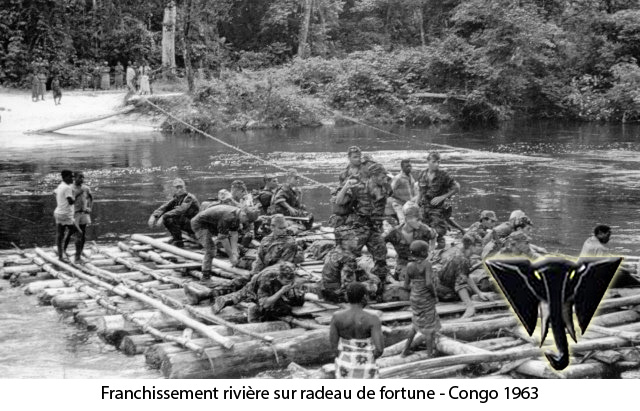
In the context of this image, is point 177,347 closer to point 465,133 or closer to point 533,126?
point 465,133

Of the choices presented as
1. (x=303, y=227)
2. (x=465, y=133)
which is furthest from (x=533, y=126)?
(x=303, y=227)

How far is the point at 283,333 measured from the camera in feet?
29.9

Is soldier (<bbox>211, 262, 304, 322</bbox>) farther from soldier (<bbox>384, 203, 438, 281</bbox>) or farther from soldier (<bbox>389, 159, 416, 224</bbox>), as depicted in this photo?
soldier (<bbox>389, 159, 416, 224</bbox>)

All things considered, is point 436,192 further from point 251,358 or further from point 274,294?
point 251,358

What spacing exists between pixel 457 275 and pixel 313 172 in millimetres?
17868

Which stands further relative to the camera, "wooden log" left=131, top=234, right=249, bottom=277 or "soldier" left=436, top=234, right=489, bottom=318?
"wooden log" left=131, top=234, right=249, bottom=277

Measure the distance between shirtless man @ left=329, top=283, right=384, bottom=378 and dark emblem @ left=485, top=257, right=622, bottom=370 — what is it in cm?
103

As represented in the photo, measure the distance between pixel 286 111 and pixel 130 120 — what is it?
27.6 feet

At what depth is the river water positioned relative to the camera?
58.0ft

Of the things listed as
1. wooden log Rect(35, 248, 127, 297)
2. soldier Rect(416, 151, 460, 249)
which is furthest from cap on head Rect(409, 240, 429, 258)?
soldier Rect(416, 151, 460, 249)

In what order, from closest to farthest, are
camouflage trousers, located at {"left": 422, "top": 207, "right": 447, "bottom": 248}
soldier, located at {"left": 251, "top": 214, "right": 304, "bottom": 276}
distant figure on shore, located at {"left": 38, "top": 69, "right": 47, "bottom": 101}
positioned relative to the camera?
soldier, located at {"left": 251, "top": 214, "right": 304, "bottom": 276} → camouflage trousers, located at {"left": 422, "top": 207, "right": 447, "bottom": 248} → distant figure on shore, located at {"left": 38, "top": 69, "right": 47, "bottom": 101}

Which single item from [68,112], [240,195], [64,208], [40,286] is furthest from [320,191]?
[68,112]

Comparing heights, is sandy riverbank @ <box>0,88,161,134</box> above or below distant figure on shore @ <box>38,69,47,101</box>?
below

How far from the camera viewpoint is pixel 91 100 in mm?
43438
